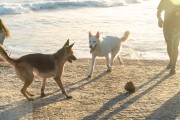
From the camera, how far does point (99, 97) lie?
21.4 ft

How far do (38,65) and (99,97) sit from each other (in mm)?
1272

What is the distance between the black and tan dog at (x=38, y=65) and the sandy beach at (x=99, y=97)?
317mm

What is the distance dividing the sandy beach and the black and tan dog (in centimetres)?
32

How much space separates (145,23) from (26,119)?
1158cm

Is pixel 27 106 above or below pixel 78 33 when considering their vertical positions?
above

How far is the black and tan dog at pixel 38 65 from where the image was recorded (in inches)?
233

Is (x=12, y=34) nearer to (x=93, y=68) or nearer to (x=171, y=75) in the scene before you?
(x=93, y=68)

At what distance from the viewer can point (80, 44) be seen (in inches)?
456

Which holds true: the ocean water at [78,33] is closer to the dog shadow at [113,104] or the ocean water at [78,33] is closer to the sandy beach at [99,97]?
the sandy beach at [99,97]

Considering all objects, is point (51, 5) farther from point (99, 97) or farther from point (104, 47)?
point (99, 97)

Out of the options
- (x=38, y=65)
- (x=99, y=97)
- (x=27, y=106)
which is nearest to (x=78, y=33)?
(x=99, y=97)

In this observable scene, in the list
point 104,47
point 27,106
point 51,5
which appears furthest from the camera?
point 51,5

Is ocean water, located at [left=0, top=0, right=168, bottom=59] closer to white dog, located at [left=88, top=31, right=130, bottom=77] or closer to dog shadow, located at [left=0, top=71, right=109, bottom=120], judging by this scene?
white dog, located at [left=88, top=31, right=130, bottom=77]

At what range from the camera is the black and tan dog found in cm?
593
